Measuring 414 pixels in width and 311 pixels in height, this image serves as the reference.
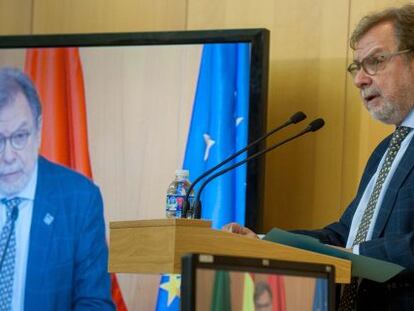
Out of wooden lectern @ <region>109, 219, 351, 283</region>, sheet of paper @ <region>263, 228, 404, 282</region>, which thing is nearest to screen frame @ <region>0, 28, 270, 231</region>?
sheet of paper @ <region>263, 228, 404, 282</region>

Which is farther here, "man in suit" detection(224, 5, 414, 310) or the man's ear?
the man's ear

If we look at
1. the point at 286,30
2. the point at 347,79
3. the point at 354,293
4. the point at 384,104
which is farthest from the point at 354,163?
the point at 354,293

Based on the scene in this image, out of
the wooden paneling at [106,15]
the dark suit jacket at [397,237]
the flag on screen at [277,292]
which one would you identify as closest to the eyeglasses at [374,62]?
the dark suit jacket at [397,237]

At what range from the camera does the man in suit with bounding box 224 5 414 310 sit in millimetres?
3031

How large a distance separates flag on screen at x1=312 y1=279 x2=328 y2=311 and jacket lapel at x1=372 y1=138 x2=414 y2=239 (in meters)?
0.78

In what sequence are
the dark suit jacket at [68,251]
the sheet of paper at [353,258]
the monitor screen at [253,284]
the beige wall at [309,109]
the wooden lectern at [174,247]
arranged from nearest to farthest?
the monitor screen at [253,284], the wooden lectern at [174,247], the sheet of paper at [353,258], the beige wall at [309,109], the dark suit jacket at [68,251]

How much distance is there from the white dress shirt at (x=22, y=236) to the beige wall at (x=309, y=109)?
34 centimetres

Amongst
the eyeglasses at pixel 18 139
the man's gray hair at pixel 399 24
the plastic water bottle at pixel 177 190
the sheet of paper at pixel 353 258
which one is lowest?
the sheet of paper at pixel 353 258

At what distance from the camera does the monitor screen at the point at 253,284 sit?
2.11 m

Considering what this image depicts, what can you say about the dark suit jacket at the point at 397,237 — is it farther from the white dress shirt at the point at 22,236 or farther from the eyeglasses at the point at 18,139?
the eyeglasses at the point at 18,139

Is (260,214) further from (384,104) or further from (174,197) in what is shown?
(384,104)

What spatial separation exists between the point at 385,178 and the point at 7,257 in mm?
2079

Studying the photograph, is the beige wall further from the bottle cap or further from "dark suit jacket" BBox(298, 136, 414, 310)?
"dark suit jacket" BBox(298, 136, 414, 310)

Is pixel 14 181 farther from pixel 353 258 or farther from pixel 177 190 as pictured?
pixel 353 258
